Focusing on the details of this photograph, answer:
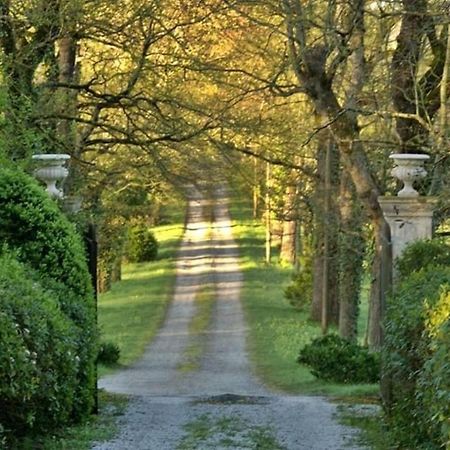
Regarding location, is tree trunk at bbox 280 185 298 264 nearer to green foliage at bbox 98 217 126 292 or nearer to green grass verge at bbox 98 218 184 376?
green foliage at bbox 98 217 126 292

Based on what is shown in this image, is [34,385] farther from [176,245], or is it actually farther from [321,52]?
[176,245]

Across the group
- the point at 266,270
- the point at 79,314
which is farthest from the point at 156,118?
the point at 266,270

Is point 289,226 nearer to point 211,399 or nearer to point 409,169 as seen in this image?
point 211,399

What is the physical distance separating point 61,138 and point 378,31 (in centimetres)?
514

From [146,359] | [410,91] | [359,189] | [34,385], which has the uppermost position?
[410,91]

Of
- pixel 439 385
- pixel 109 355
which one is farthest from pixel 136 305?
pixel 439 385

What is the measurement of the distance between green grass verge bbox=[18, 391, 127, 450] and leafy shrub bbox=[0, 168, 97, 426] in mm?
314

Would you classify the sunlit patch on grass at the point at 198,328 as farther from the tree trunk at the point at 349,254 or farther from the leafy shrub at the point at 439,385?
the leafy shrub at the point at 439,385

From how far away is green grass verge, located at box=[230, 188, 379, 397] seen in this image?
20.2m

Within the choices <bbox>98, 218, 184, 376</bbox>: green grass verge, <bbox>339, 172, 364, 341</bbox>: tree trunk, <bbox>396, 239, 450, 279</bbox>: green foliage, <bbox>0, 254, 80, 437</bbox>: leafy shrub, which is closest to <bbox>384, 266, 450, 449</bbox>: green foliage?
<bbox>396, 239, 450, 279</bbox>: green foliage

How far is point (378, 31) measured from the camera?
17750 mm

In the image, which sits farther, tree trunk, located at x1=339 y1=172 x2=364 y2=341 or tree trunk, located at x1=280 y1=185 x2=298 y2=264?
tree trunk, located at x1=280 y1=185 x2=298 y2=264

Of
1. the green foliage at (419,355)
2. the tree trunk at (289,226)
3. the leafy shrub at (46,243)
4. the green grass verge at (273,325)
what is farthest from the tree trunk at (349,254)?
the leafy shrub at (46,243)

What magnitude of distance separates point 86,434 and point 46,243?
1.80 metres
